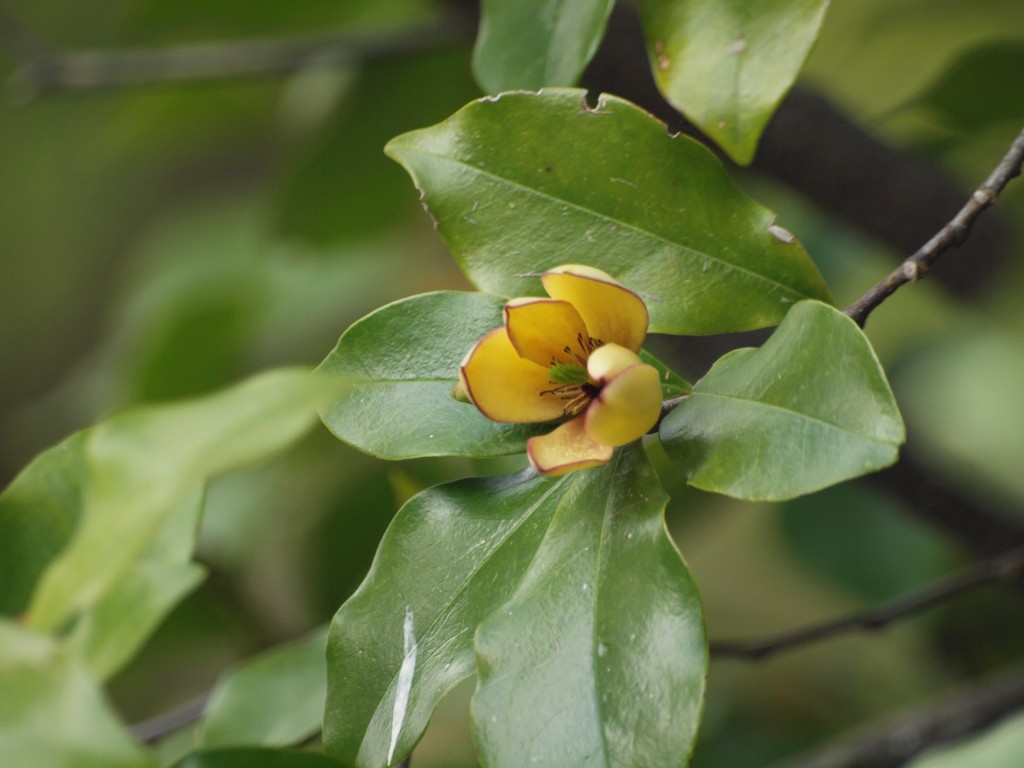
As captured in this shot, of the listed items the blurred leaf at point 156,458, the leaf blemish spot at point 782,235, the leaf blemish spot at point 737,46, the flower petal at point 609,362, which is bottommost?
the flower petal at point 609,362

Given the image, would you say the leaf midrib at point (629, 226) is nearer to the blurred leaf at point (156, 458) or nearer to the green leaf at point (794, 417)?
the green leaf at point (794, 417)

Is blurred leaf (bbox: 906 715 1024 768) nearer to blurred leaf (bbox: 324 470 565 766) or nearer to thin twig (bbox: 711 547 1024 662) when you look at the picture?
thin twig (bbox: 711 547 1024 662)

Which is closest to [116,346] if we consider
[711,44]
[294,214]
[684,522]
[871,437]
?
[294,214]

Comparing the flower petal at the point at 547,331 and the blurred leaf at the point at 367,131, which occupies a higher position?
the flower petal at the point at 547,331

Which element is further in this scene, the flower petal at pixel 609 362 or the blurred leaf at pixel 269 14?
the blurred leaf at pixel 269 14

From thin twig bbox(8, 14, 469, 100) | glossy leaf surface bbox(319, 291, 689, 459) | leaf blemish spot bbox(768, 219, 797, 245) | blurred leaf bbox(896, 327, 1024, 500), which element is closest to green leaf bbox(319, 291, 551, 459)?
glossy leaf surface bbox(319, 291, 689, 459)

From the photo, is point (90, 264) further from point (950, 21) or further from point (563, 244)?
point (563, 244)

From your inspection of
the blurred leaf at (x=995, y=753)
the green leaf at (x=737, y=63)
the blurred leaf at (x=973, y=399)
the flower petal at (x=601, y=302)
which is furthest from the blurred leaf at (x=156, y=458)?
the blurred leaf at (x=973, y=399)

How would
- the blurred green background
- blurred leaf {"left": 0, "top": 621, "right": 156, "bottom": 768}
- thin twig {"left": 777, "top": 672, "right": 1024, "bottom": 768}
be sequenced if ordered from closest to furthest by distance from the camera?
blurred leaf {"left": 0, "top": 621, "right": 156, "bottom": 768}
thin twig {"left": 777, "top": 672, "right": 1024, "bottom": 768}
the blurred green background
